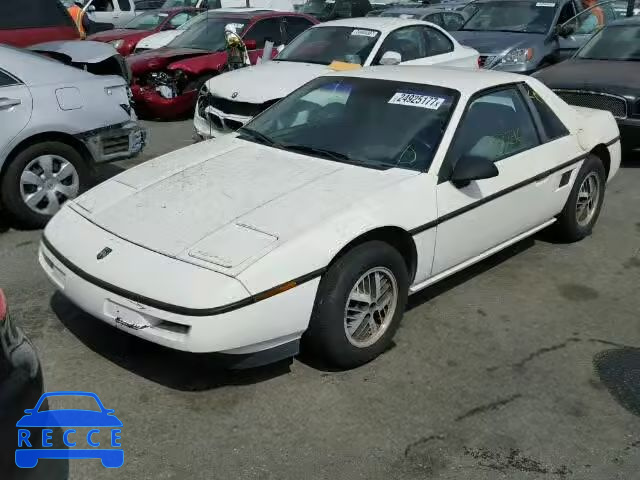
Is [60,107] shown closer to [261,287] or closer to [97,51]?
[97,51]

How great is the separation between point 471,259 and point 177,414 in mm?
2003

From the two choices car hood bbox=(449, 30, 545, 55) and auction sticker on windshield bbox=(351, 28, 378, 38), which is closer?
auction sticker on windshield bbox=(351, 28, 378, 38)

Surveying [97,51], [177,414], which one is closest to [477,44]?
[97,51]

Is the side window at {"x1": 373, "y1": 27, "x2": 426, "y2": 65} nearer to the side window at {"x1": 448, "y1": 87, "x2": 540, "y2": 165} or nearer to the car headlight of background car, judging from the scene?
the car headlight of background car

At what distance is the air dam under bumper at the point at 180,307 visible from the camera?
9.57ft

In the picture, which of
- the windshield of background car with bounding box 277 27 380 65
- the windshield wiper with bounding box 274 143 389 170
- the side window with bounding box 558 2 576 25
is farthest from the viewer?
the side window with bounding box 558 2 576 25

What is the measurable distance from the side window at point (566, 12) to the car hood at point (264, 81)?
486 centimetres

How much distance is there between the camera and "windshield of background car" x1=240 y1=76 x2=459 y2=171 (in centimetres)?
392

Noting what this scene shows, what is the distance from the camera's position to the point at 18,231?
17.8 ft

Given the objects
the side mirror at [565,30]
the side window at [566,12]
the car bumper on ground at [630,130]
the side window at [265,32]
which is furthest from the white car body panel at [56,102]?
the side window at [566,12]

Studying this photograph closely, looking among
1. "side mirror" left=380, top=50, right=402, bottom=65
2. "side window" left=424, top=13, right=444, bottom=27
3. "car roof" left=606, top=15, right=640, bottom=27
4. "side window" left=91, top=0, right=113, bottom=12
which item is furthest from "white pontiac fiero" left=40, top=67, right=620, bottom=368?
"side window" left=91, top=0, right=113, bottom=12

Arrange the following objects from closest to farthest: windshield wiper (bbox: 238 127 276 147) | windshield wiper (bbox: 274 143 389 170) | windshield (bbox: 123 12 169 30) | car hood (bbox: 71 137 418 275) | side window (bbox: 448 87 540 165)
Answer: car hood (bbox: 71 137 418 275)
windshield wiper (bbox: 274 143 389 170)
side window (bbox: 448 87 540 165)
windshield wiper (bbox: 238 127 276 147)
windshield (bbox: 123 12 169 30)

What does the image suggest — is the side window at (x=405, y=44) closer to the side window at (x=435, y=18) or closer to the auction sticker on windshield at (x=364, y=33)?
the auction sticker on windshield at (x=364, y=33)

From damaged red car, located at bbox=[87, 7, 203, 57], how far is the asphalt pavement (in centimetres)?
914
